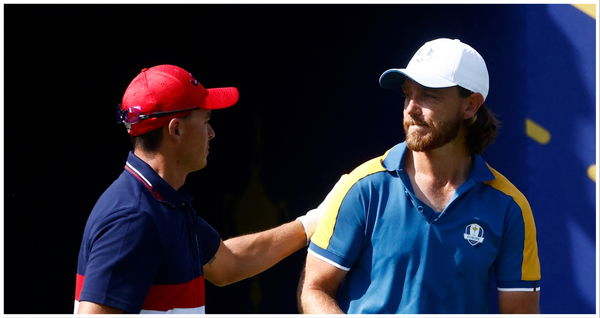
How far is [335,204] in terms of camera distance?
2.76 meters

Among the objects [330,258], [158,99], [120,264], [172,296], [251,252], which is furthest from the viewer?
[251,252]

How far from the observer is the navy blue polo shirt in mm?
2332

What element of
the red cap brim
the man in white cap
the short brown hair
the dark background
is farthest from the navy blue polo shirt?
the dark background

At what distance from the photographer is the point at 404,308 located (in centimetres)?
271

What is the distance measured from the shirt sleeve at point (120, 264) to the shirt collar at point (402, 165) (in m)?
0.78

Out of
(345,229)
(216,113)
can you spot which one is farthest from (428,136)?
(216,113)

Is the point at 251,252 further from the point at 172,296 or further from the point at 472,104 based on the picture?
the point at 472,104

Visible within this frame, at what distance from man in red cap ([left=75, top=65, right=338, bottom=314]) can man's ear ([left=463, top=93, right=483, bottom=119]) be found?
2.28 feet

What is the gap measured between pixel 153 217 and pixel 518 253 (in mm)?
1057

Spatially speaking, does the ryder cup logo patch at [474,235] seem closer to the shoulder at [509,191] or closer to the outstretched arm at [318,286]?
the shoulder at [509,191]

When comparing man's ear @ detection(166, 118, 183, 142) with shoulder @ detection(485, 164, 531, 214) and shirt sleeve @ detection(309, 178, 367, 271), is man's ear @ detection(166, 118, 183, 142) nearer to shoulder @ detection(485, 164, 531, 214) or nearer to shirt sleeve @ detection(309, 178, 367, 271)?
shirt sleeve @ detection(309, 178, 367, 271)

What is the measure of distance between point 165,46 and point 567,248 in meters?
2.84

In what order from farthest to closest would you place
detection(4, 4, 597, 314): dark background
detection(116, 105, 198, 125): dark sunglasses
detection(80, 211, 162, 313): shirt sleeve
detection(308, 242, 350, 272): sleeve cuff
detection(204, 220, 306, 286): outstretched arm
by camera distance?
detection(4, 4, 597, 314): dark background, detection(204, 220, 306, 286): outstretched arm, detection(308, 242, 350, 272): sleeve cuff, detection(116, 105, 198, 125): dark sunglasses, detection(80, 211, 162, 313): shirt sleeve

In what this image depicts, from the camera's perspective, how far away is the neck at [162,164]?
265 centimetres
